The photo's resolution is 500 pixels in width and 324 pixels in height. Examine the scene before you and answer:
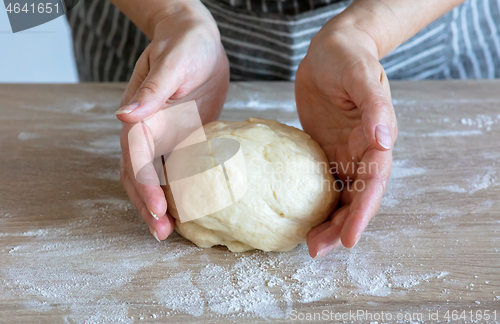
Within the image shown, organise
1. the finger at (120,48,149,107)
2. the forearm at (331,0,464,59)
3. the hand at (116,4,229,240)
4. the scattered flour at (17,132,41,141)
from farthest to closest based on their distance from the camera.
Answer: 1. the scattered flour at (17,132,41,141)
2. the forearm at (331,0,464,59)
3. the finger at (120,48,149,107)
4. the hand at (116,4,229,240)

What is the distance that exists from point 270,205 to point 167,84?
48cm

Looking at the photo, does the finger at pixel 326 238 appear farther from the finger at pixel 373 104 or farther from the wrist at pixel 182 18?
the wrist at pixel 182 18

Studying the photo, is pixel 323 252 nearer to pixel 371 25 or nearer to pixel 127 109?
pixel 127 109

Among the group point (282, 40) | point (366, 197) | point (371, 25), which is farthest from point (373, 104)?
point (282, 40)

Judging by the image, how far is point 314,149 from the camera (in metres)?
1.36

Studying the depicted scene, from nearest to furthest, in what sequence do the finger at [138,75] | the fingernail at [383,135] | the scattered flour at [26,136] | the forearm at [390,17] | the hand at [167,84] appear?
the fingernail at [383,135]
the hand at [167,84]
the finger at [138,75]
the forearm at [390,17]
the scattered flour at [26,136]

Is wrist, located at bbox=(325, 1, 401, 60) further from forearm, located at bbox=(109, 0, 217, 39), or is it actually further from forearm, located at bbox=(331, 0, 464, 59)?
forearm, located at bbox=(109, 0, 217, 39)

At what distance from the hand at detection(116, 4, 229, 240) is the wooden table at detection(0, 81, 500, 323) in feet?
0.51

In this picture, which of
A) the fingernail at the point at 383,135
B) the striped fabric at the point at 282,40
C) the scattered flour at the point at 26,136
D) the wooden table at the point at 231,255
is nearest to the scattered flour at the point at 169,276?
the wooden table at the point at 231,255

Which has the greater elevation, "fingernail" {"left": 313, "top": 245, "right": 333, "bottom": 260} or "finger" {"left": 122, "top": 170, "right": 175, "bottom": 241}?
"finger" {"left": 122, "top": 170, "right": 175, "bottom": 241}

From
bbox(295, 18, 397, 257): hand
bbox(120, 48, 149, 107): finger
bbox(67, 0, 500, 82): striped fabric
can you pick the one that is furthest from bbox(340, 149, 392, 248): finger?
bbox(67, 0, 500, 82): striped fabric

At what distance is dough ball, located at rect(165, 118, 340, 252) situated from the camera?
1175 mm

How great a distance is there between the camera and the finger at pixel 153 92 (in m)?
1.08

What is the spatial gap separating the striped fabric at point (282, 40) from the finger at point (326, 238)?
3.22 feet
